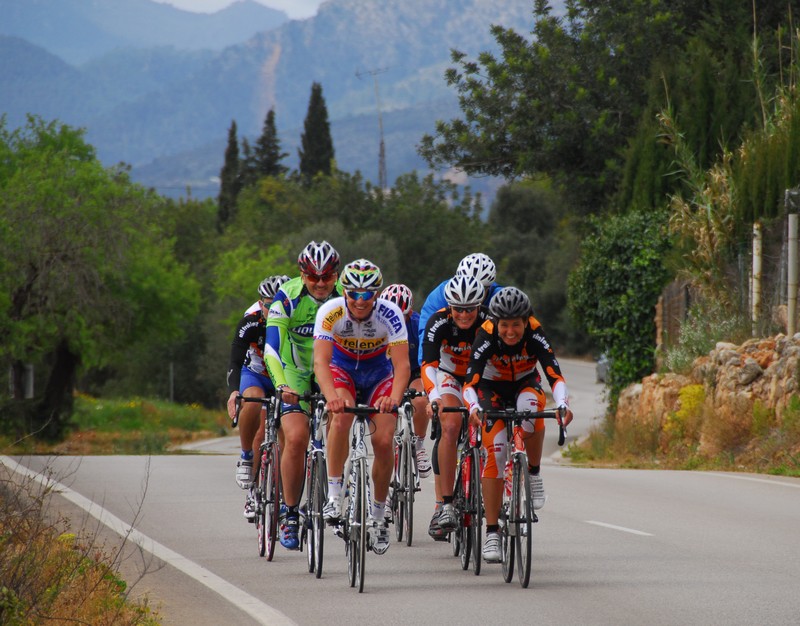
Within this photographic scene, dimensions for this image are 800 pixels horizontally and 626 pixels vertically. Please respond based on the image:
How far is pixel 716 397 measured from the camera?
20219mm

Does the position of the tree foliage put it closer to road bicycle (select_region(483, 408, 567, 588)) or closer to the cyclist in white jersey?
the cyclist in white jersey

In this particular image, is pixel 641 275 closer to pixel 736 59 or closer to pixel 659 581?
pixel 736 59

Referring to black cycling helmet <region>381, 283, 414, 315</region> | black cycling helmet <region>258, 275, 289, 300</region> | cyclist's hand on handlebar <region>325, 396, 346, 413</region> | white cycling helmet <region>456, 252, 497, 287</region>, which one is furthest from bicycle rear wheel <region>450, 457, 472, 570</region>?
black cycling helmet <region>381, 283, 414, 315</region>

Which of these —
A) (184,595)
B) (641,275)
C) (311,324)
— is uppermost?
(641,275)

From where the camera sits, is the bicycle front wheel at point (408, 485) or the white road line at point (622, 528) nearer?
the bicycle front wheel at point (408, 485)

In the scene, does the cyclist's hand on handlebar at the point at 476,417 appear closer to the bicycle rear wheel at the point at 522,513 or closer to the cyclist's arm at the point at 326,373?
the bicycle rear wheel at the point at 522,513

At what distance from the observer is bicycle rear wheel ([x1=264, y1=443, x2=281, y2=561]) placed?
33.6 ft

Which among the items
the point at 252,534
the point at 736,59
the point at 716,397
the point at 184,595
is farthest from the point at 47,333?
the point at 184,595

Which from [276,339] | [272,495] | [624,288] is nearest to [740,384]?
[624,288]

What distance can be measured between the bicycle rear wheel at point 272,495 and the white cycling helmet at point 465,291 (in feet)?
5.33

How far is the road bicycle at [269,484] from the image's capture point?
10.3 metres

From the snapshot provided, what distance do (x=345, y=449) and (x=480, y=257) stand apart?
72.6 inches

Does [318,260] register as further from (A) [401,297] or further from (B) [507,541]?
(A) [401,297]

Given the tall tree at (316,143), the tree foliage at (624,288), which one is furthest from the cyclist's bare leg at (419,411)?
the tall tree at (316,143)
